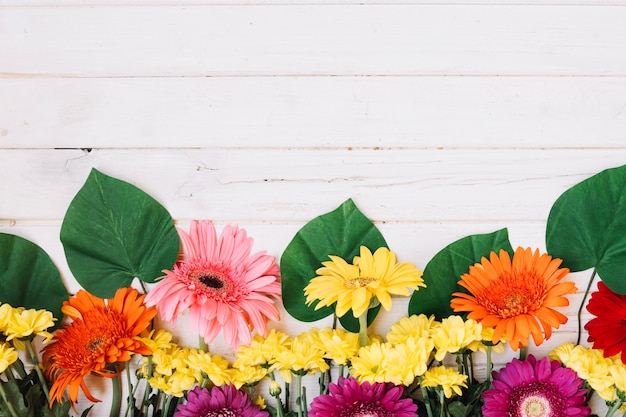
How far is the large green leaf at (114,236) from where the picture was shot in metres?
0.95

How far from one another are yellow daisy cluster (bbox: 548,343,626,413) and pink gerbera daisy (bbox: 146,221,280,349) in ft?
1.69

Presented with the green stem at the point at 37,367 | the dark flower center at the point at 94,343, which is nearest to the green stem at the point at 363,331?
the dark flower center at the point at 94,343

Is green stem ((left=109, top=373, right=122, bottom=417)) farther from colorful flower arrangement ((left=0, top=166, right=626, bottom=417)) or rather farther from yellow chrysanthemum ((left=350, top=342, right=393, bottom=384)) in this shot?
yellow chrysanthemum ((left=350, top=342, right=393, bottom=384))

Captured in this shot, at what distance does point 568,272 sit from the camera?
0.92 m

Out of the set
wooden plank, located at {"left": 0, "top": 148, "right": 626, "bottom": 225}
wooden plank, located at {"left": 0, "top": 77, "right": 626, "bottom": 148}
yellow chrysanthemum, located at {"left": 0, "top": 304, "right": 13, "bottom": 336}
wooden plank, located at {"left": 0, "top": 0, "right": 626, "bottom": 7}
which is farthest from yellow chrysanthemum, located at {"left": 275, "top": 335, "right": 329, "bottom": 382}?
wooden plank, located at {"left": 0, "top": 0, "right": 626, "bottom": 7}

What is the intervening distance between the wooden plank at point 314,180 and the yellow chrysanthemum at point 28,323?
169 millimetres

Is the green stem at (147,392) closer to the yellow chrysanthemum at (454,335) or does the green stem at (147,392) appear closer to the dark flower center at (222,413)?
the dark flower center at (222,413)

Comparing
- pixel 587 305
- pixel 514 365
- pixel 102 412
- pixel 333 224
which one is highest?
pixel 333 224

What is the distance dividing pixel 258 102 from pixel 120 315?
446mm

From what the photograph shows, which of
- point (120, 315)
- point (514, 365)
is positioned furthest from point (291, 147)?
point (514, 365)

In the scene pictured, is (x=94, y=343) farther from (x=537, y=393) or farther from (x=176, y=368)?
(x=537, y=393)

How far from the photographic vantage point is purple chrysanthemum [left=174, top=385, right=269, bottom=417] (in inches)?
37.1

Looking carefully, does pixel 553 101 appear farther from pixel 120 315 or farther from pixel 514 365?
pixel 120 315

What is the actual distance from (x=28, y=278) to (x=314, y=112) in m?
0.60
